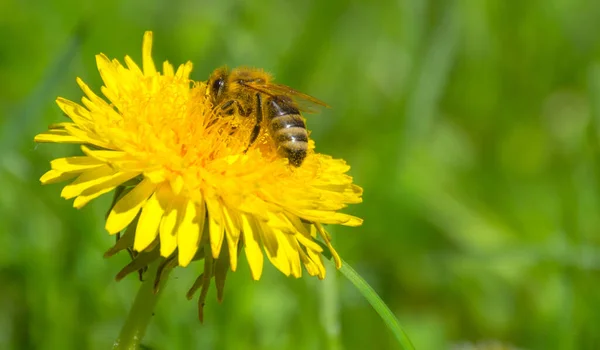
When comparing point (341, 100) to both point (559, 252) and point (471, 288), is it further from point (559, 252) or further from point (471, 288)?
point (559, 252)

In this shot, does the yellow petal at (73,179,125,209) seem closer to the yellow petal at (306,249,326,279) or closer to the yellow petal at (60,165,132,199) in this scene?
the yellow petal at (60,165,132,199)

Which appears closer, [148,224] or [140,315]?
[148,224]

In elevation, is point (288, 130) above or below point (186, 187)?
above

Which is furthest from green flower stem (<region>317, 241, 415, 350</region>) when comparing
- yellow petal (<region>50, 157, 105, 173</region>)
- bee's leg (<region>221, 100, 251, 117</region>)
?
yellow petal (<region>50, 157, 105, 173</region>)

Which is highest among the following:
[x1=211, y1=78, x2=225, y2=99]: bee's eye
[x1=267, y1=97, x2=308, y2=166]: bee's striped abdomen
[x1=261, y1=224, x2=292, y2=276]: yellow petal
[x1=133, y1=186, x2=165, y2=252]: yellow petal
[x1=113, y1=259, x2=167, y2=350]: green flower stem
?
[x1=211, y1=78, x2=225, y2=99]: bee's eye

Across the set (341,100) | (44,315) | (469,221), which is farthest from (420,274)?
(44,315)

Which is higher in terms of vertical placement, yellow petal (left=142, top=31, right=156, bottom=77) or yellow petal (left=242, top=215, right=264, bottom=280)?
yellow petal (left=142, top=31, right=156, bottom=77)

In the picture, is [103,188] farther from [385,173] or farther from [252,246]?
[385,173]

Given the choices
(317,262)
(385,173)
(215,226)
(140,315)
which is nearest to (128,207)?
(215,226)
